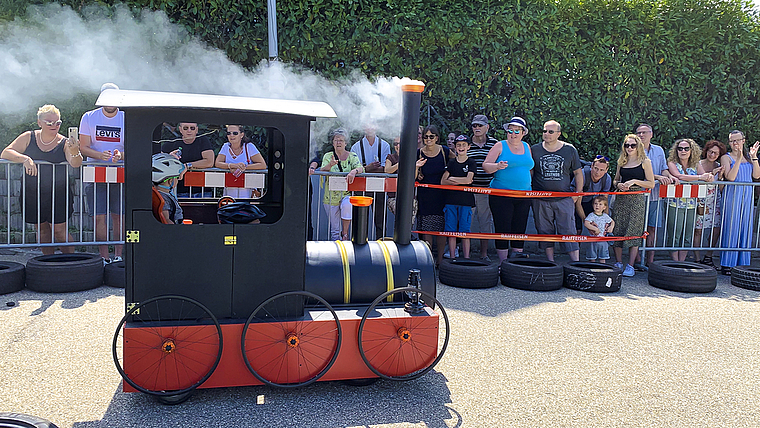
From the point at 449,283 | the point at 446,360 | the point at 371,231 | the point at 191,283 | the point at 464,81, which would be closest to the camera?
the point at 191,283

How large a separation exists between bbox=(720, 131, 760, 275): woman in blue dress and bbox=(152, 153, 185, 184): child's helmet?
746 cm

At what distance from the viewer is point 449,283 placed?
6.95 m

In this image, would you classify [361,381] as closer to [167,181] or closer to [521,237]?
[167,181]

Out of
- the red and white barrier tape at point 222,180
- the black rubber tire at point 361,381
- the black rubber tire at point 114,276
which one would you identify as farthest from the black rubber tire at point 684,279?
the black rubber tire at point 114,276

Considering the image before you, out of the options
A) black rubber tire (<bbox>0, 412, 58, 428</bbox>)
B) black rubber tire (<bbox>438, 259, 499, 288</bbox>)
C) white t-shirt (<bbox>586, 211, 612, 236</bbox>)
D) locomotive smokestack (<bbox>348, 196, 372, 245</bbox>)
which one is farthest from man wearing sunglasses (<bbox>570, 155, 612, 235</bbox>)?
black rubber tire (<bbox>0, 412, 58, 428</bbox>)

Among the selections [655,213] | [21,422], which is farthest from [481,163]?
[21,422]

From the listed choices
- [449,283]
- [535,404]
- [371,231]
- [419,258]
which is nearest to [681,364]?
[535,404]

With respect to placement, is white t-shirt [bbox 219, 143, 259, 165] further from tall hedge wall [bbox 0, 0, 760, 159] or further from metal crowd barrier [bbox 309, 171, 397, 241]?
tall hedge wall [bbox 0, 0, 760, 159]

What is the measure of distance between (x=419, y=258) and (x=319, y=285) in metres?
0.74

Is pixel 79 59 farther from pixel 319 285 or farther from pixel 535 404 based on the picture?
pixel 535 404

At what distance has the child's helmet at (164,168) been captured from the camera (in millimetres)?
3935

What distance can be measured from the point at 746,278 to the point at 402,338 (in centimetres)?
548

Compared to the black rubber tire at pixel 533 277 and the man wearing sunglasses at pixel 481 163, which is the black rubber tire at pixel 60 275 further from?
the man wearing sunglasses at pixel 481 163

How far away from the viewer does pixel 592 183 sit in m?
8.42
